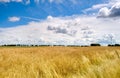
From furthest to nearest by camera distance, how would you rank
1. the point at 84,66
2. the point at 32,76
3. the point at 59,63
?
the point at 59,63 → the point at 84,66 → the point at 32,76

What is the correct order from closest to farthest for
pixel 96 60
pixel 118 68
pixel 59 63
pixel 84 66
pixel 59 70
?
1. pixel 118 68
2. pixel 59 70
3. pixel 84 66
4. pixel 59 63
5. pixel 96 60

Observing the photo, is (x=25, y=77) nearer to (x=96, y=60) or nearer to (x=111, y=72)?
(x=111, y=72)

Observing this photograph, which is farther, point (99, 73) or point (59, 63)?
point (59, 63)

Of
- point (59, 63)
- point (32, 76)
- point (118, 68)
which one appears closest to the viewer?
point (118, 68)

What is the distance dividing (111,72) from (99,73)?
1.22ft

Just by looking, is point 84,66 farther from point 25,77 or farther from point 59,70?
point 25,77

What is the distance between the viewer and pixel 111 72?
3.86 m

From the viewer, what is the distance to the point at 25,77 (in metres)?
4.93

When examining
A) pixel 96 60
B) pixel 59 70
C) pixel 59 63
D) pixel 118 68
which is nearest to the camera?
pixel 118 68

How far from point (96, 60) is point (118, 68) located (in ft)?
13.9

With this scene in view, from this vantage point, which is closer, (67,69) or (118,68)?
(118,68)

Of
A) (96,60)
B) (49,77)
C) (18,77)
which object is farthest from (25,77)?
(96,60)

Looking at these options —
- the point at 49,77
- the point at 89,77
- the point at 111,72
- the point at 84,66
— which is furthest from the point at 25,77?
the point at 84,66

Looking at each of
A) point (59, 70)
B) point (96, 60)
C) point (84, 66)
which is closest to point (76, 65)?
point (84, 66)
